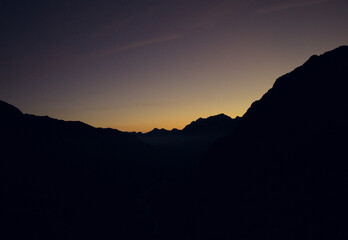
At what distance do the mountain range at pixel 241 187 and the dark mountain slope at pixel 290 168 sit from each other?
0.27 meters

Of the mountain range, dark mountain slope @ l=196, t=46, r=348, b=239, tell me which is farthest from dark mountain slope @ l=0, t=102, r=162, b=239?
dark mountain slope @ l=196, t=46, r=348, b=239

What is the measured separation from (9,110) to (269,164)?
445 feet

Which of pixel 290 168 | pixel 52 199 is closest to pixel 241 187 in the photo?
pixel 290 168

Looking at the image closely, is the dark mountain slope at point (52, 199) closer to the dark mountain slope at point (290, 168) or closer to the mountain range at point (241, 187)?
the mountain range at point (241, 187)

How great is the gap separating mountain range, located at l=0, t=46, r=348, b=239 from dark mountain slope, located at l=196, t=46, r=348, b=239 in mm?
267

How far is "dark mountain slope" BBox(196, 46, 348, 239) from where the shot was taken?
1823 inches

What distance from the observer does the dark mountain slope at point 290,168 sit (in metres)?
46.3

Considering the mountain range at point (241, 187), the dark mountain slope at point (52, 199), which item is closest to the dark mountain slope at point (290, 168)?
the mountain range at point (241, 187)

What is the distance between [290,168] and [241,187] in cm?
1685

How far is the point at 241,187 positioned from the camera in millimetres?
69750

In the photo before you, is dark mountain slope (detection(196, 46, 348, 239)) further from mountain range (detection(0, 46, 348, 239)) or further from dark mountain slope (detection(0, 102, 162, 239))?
dark mountain slope (detection(0, 102, 162, 239))

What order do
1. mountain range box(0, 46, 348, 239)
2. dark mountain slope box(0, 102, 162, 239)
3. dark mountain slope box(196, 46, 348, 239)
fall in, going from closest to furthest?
dark mountain slope box(196, 46, 348, 239) → mountain range box(0, 46, 348, 239) → dark mountain slope box(0, 102, 162, 239)

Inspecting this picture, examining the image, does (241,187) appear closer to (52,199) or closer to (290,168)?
(290,168)

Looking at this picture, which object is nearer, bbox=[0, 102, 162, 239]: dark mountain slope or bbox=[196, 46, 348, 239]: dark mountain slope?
bbox=[196, 46, 348, 239]: dark mountain slope
